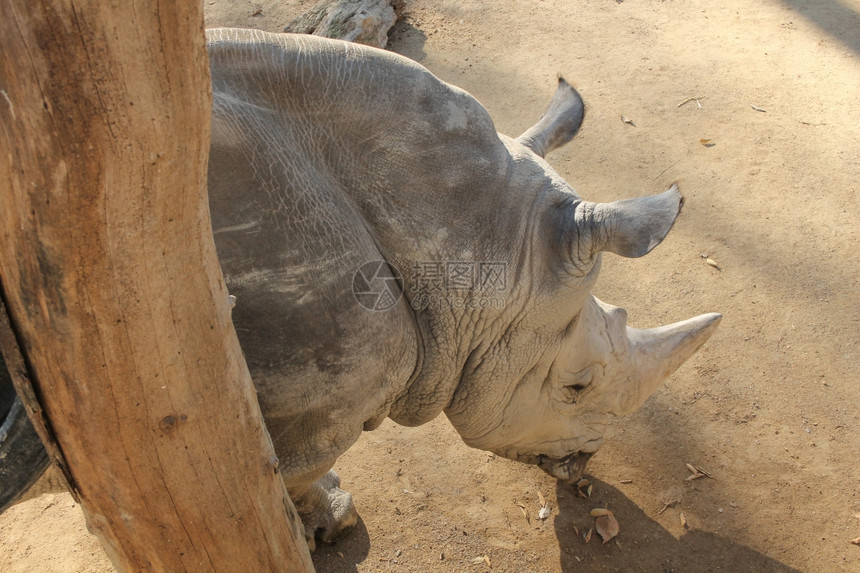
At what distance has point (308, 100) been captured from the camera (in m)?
2.65

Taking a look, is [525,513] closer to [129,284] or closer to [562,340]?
[562,340]

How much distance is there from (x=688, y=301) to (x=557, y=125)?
8.41 ft

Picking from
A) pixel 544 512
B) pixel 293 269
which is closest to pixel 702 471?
pixel 544 512

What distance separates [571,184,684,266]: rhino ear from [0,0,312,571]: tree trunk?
52.3 inches

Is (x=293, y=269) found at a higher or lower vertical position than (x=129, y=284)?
lower

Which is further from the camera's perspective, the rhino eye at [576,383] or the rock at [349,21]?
the rock at [349,21]

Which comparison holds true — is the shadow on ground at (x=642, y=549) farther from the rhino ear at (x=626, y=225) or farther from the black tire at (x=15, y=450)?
the black tire at (x=15, y=450)

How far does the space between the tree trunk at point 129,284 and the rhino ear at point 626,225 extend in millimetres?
1329

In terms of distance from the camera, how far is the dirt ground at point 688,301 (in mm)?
Result: 4191

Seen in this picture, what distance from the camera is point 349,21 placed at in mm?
7230

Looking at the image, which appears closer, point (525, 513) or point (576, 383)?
point (576, 383)

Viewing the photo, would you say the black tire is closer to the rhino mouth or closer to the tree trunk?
the tree trunk

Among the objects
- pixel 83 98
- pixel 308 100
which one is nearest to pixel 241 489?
pixel 83 98

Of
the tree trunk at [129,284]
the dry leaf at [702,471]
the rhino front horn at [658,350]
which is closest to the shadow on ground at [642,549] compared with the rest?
the dry leaf at [702,471]
